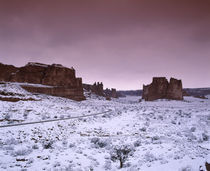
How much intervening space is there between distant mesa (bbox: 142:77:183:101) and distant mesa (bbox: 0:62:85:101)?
185 ft

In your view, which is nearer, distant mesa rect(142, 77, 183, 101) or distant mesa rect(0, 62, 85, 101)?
distant mesa rect(0, 62, 85, 101)

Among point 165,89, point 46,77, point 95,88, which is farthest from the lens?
point 95,88

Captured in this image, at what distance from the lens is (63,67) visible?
7362 cm

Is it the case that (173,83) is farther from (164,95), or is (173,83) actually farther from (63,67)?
(63,67)

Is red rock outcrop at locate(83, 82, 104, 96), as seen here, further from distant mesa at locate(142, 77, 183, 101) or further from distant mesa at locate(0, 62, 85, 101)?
distant mesa at locate(0, 62, 85, 101)

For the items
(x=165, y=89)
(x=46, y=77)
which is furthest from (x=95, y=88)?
(x=46, y=77)

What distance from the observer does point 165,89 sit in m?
102

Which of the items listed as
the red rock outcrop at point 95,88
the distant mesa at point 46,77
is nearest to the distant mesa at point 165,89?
the red rock outcrop at point 95,88

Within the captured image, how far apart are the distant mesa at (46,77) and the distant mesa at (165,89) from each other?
5652 centimetres

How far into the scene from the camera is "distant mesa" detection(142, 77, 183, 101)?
97438mm

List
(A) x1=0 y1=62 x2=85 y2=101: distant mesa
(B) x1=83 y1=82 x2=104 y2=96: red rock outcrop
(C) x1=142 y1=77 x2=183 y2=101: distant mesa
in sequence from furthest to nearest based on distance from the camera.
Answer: (B) x1=83 y1=82 x2=104 y2=96: red rock outcrop → (C) x1=142 y1=77 x2=183 y2=101: distant mesa → (A) x1=0 y1=62 x2=85 y2=101: distant mesa

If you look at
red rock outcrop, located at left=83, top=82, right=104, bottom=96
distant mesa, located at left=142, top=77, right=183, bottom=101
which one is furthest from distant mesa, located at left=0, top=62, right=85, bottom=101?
red rock outcrop, located at left=83, top=82, right=104, bottom=96

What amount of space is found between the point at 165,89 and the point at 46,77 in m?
77.7

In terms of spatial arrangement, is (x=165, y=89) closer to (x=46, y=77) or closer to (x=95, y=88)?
(x=95, y=88)
